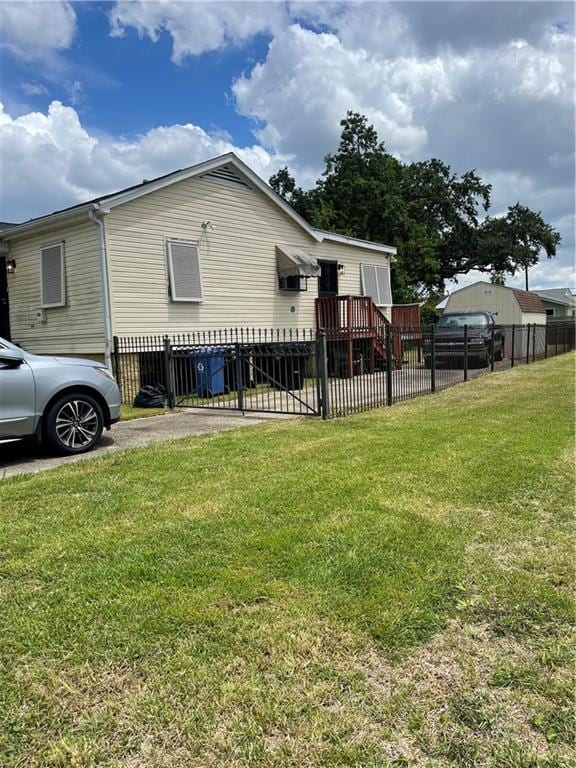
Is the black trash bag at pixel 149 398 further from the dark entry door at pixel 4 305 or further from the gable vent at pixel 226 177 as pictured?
the gable vent at pixel 226 177

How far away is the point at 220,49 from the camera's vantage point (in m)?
11.3

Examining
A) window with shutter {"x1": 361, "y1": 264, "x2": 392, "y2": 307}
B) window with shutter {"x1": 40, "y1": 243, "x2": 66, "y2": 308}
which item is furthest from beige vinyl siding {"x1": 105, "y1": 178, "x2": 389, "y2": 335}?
window with shutter {"x1": 361, "y1": 264, "x2": 392, "y2": 307}

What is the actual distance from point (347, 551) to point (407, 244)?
30.8 m

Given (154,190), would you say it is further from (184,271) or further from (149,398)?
(149,398)

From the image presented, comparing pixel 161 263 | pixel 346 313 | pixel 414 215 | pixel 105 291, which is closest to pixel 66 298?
pixel 105 291

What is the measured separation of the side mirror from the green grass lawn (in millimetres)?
1635

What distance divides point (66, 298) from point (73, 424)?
21.6 ft

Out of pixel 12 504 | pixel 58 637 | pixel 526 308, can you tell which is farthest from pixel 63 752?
pixel 526 308

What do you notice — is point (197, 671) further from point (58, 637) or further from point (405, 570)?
point (405, 570)

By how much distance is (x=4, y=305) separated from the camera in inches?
547

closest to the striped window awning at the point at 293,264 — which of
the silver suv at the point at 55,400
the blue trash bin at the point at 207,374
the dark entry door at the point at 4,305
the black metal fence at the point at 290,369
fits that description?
the black metal fence at the point at 290,369

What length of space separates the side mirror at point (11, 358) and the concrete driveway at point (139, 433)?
90cm

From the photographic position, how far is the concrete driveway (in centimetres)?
608

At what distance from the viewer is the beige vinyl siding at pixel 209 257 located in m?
11.7
